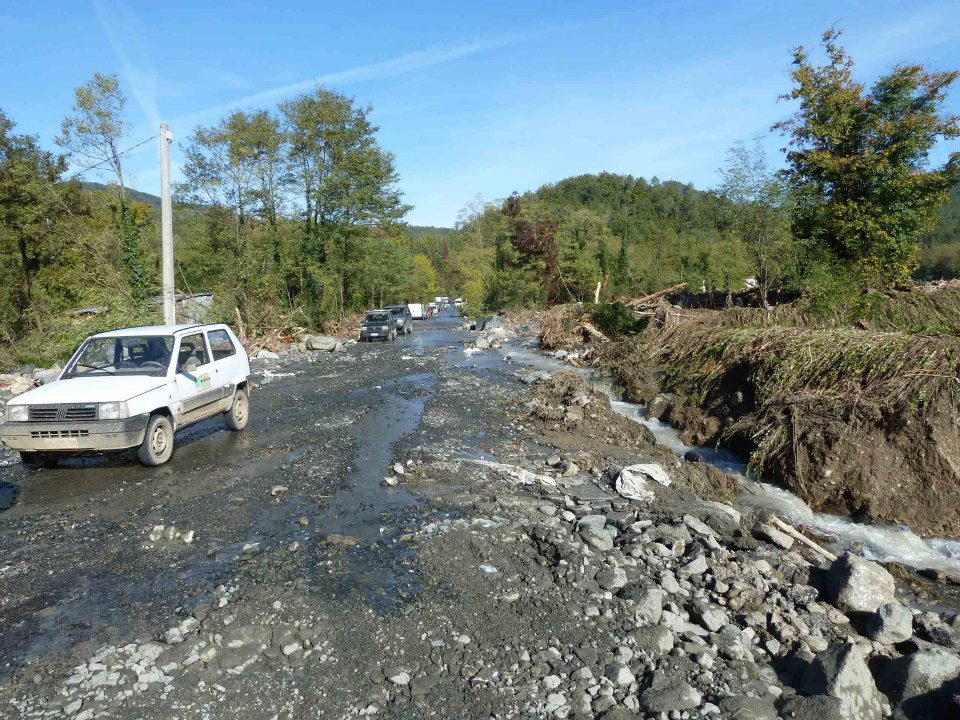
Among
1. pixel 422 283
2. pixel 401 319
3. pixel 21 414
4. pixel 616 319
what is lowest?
pixel 401 319

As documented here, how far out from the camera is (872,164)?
1709cm

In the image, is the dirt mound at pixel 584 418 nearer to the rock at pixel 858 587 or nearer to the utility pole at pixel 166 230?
the rock at pixel 858 587

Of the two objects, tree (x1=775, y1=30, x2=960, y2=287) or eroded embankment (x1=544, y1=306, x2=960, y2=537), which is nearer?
eroded embankment (x1=544, y1=306, x2=960, y2=537)

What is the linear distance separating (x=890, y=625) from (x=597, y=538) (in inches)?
96.4

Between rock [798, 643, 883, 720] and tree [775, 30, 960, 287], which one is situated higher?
tree [775, 30, 960, 287]

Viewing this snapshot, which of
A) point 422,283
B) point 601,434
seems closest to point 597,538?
point 601,434

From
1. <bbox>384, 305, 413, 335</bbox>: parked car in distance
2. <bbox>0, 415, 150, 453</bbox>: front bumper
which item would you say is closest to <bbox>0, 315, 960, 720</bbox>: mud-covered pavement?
<bbox>0, 415, 150, 453</bbox>: front bumper

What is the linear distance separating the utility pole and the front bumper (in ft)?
29.8

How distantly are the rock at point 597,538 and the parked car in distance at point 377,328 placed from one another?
1036 inches

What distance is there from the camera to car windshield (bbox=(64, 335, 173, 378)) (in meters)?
8.41

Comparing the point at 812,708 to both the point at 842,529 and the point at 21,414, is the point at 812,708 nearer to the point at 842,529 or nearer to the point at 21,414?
the point at 842,529

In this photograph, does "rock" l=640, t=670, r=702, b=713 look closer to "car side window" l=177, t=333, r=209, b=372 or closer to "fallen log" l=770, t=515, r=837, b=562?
"fallen log" l=770, t=515, r=837, b=562

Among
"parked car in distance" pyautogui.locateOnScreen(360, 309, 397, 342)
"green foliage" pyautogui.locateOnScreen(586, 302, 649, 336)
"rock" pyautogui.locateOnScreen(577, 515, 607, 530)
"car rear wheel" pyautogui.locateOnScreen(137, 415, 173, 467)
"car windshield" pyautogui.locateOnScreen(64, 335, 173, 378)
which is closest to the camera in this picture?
"rock" pyautogui.locateOnScreen(577, 515, 607, 530)

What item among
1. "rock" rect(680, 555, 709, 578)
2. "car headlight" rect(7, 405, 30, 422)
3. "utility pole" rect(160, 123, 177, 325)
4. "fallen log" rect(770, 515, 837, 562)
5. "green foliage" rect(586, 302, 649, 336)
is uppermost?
"utility pole" rect(160, 123, 177, 325)
